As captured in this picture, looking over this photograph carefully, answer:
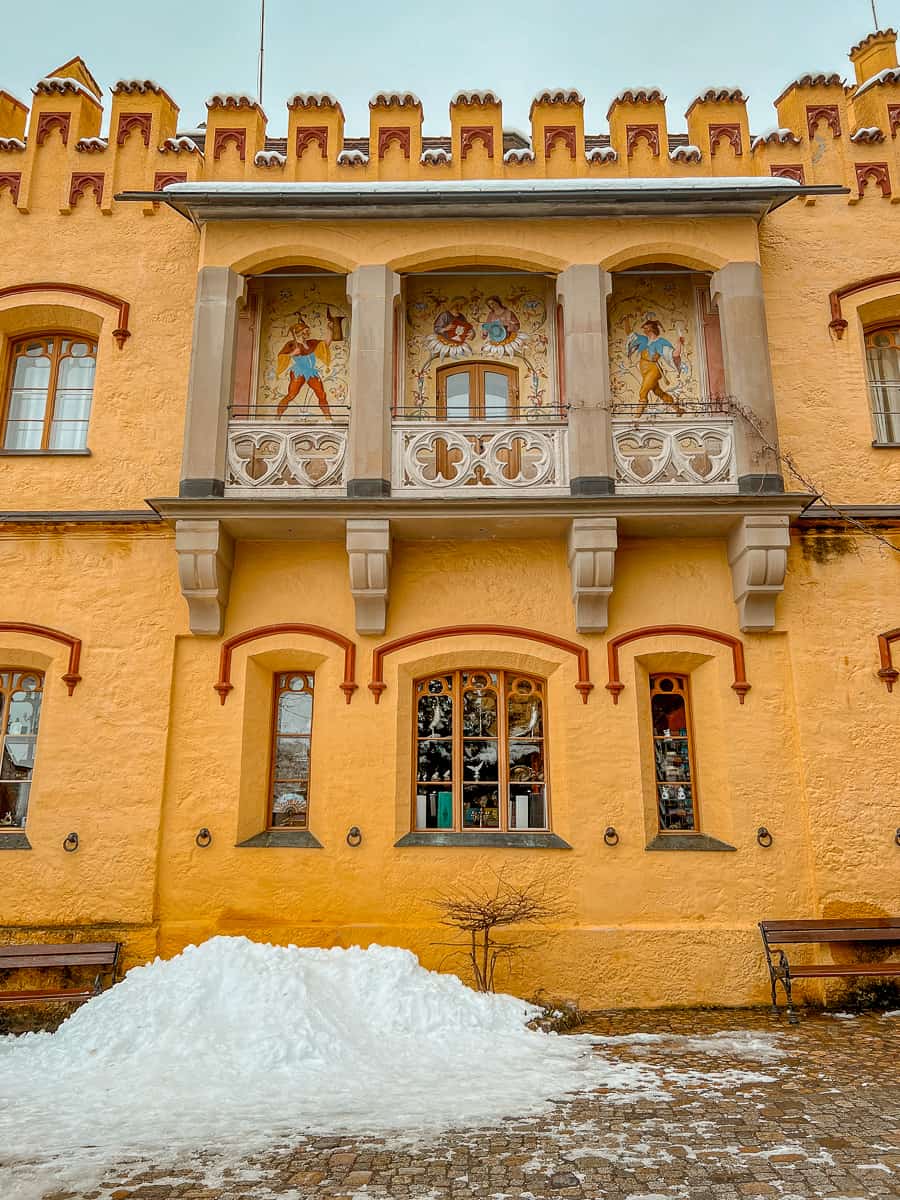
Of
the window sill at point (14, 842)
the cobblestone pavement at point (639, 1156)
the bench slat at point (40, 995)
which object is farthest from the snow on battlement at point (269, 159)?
the cobblestone pavement at point (639, 1156)

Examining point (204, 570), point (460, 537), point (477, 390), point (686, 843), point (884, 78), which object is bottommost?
point (686, 843)

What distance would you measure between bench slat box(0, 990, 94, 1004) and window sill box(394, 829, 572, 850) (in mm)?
3277

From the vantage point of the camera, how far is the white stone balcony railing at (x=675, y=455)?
31.9 ft

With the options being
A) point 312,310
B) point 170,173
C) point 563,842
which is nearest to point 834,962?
point 563,842

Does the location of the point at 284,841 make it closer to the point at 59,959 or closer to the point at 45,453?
the point at 59,959

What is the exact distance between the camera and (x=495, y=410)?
35.9 ft

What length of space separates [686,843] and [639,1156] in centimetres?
464

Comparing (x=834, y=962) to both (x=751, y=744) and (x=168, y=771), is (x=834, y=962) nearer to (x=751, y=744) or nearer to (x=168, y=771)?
(x=751, y=744)

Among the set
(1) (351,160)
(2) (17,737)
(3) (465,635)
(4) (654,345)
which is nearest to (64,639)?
(2) (17,737)

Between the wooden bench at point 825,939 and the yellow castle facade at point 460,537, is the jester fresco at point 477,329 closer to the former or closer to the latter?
the yellow castle facade at point 460,537

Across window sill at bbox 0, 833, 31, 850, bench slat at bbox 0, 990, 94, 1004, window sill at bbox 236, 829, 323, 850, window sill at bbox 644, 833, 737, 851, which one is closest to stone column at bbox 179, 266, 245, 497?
window sill at bbox 236, 829, 323, 850

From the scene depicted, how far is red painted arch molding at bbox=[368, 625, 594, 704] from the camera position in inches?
387

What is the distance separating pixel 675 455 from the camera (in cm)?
980

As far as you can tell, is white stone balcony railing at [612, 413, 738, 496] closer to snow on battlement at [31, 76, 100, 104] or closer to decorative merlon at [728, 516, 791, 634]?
decorative merlon at [728, 516, 791, 634]
